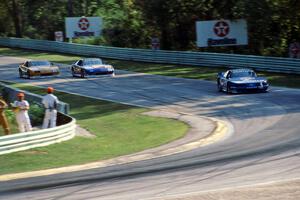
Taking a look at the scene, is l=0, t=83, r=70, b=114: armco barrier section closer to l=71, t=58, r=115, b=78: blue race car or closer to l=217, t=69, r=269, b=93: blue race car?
l=71, t=58, r=115, b=78: blue race car

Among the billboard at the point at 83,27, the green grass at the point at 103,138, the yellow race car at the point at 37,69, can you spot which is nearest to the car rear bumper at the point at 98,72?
the yellow race car at the point at 37,69

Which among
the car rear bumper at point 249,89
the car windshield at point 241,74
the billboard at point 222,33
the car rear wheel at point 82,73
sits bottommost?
the car rear bumper at point 249,89

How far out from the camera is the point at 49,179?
13047 mm

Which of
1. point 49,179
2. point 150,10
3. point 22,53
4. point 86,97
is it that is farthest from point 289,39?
point 49,179

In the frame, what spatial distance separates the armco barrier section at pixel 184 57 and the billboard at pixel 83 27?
7.93 ft

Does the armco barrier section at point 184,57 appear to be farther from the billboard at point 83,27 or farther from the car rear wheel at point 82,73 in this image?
the car rear wheel at point 82,73

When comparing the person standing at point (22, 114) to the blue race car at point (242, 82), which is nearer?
the person standing at point (22, 114)

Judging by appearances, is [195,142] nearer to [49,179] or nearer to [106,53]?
[49,179]

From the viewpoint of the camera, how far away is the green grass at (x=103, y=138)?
15.6 metres

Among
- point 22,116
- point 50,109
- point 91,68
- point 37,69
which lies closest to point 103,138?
point 50,109

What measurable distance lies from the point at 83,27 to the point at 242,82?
3302 cm

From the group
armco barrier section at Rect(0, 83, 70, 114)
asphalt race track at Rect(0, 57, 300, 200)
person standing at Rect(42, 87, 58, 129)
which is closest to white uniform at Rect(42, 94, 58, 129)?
person standing at Rect(42, 87, 58, 129)

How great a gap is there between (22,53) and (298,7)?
2720 centimetres

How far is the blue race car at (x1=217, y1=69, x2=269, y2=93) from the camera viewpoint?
27.6 metres
